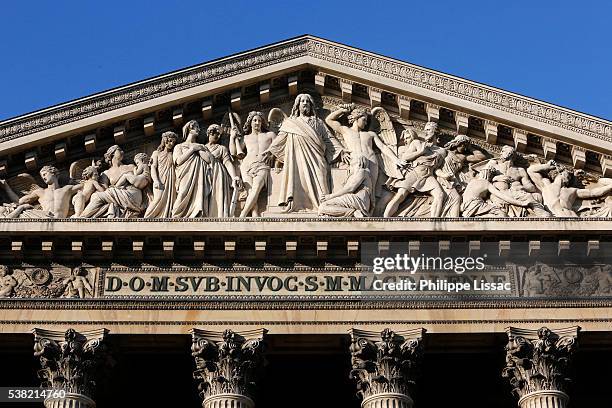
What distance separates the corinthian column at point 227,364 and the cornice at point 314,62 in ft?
18.3

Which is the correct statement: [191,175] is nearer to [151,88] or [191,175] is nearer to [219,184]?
[219,184]

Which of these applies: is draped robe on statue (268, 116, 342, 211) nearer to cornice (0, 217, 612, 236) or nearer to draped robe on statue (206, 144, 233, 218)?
cornice (0, 217, 612, 236)

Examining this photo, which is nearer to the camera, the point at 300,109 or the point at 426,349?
the point at 426,349

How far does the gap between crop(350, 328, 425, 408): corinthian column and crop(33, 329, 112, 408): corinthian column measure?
4941 mm

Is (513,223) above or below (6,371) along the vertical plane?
above

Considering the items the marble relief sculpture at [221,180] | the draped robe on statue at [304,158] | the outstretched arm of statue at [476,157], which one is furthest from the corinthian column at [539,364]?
the marble relief sculpture at [221,180]

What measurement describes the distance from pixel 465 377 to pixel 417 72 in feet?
21.9

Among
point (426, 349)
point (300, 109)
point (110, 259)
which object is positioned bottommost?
point (426, 349)

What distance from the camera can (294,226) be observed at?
2809 centimetres

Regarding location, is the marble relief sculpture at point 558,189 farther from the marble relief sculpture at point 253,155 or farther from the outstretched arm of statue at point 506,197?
the marble relief sculpture at point 253,155

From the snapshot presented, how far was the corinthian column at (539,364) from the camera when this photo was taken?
88.0 feet

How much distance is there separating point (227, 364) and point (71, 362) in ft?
9.72

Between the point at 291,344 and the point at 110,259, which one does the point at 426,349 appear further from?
the point at 110,259

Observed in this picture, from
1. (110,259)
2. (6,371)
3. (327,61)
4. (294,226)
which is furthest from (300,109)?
(6,371)
